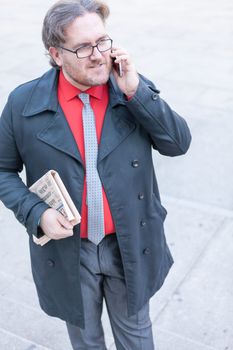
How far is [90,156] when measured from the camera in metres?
2.38

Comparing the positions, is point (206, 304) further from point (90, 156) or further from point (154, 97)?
point (154, 97)

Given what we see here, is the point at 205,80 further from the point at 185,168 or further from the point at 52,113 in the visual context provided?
the point at 52,113

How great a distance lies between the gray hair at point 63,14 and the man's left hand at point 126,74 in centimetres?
17

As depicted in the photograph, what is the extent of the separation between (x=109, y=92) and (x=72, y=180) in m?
0.38

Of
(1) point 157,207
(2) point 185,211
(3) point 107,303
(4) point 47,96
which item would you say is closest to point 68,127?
(4) point 47,96

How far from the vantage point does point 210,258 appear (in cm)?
415

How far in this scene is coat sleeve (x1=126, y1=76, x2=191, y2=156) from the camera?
2.28m

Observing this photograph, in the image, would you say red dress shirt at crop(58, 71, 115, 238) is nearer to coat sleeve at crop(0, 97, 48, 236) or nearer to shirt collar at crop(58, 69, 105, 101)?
shirt collar at crop(58, 69, 105, 101)

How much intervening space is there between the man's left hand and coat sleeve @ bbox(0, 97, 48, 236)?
490 mm

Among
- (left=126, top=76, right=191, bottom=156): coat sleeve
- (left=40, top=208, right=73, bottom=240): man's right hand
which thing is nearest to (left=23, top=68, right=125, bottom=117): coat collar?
(left=126, top=76, right=191, bottom=156): coat sleeve

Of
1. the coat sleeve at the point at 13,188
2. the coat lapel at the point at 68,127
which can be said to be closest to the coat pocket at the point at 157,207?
the coat lapel at the point at 68,127

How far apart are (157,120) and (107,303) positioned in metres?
0.90

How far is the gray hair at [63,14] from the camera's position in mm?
2188

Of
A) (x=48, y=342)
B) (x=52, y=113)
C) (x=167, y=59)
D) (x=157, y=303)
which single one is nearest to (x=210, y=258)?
(x=157, y=303)
